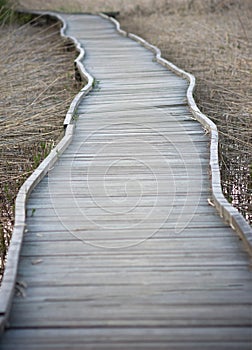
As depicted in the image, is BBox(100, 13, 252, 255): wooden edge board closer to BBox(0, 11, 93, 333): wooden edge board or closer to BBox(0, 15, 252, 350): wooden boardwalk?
BBox(0, 15, 252, 350): wooden boardwalk

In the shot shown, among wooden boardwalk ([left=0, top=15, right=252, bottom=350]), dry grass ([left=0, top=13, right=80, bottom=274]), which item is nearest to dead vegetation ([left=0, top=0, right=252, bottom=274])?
dry grass ([left=0, top=13, right=80, bottom=274])

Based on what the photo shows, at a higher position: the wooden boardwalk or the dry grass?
the wooden boardwalk

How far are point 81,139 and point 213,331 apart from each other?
2.76 m

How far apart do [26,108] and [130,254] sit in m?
3.29

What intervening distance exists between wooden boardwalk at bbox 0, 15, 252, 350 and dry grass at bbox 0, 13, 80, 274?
39 cm

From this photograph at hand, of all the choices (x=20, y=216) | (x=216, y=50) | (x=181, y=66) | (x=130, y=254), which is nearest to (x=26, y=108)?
(x=20, y=216)

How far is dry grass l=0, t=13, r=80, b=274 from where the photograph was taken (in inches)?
191

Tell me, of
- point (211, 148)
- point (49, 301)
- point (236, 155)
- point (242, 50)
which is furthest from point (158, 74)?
point (49, 301)

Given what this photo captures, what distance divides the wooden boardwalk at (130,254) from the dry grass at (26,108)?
1.27ft

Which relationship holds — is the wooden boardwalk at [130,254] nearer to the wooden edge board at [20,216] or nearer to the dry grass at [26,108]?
the wooden edge board at [20,216]

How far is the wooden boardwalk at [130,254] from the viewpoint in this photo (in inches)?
103

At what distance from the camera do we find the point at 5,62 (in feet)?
26.8

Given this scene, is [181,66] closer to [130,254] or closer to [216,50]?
[216,50]

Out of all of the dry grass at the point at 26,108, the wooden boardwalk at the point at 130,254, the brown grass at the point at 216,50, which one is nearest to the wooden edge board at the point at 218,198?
the wooden boardwalk at the point at 130,254
